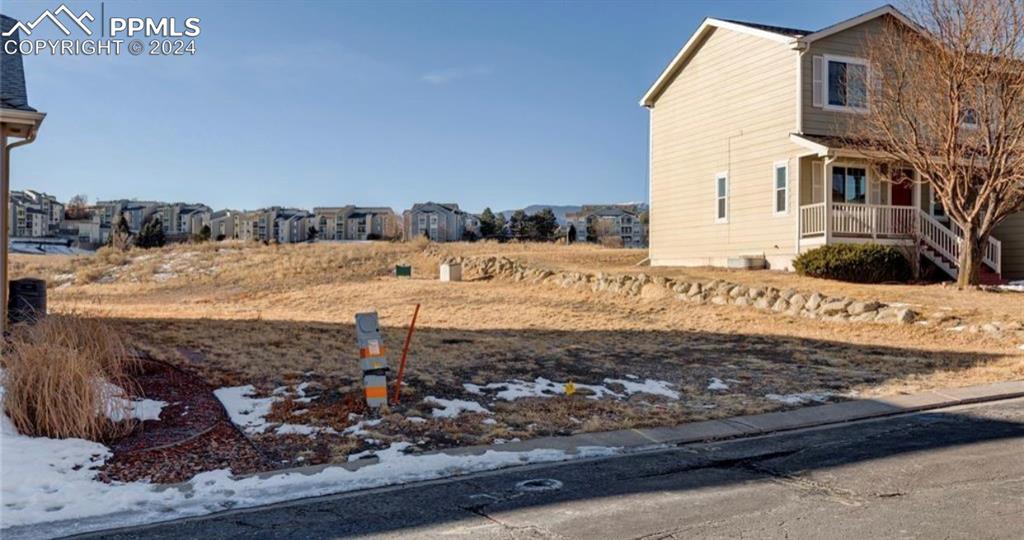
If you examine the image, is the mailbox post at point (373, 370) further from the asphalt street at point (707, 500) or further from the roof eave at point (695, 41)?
the roof eave at point (695, 41)

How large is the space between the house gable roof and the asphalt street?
602 inches

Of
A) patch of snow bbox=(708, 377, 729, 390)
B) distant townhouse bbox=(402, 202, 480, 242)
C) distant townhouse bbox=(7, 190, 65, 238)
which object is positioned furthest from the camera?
distant townhouse bbox=(402, 202, 480, 242)

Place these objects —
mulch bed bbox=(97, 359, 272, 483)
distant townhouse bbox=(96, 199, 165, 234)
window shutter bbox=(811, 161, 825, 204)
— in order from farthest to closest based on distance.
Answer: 1. distant townhouse bbox=(96, 199, 165, 234)
2. window shutter bbox=(811, 161, 825, 204)
3. mulch bed bbox=(97, 359, 272, 483)

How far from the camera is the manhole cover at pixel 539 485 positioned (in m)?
5.95

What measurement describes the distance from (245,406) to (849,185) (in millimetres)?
19167

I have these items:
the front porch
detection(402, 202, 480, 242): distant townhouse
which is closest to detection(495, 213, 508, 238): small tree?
detection(402, 202, 480, 242): distant townhouse

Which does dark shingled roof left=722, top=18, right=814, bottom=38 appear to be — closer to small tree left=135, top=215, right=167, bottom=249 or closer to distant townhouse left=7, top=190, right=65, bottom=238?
small tree left=135, top=215, right=167, bottom=249

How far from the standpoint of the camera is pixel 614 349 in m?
12.7

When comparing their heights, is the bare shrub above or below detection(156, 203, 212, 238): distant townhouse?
below

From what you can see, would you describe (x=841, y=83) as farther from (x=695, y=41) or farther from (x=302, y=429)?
(x=302, y=429)

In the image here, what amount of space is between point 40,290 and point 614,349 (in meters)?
8.57

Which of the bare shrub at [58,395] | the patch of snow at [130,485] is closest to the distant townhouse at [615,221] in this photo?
the bare shrub at [58,395]

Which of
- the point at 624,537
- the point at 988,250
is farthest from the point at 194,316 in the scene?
the point at 988,250

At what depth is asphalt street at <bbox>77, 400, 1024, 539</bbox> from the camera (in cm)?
494
